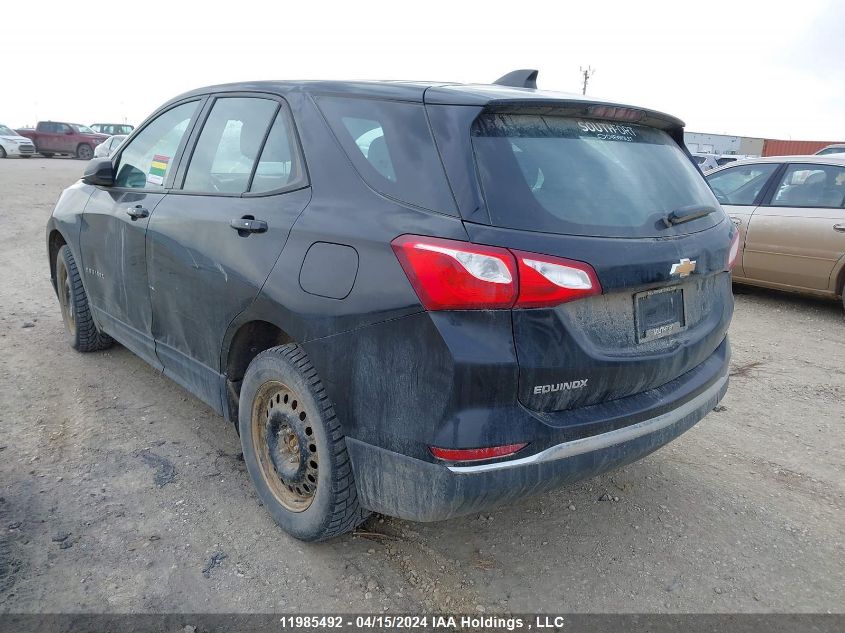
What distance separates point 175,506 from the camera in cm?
290

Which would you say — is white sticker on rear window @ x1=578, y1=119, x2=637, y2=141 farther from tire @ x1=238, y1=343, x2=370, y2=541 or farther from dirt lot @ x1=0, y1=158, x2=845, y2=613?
dirt lot @ x1=0, y1=158, x2=845, y2=613

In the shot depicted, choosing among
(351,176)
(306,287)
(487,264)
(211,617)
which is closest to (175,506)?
(211,617)

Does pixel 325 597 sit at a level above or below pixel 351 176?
below

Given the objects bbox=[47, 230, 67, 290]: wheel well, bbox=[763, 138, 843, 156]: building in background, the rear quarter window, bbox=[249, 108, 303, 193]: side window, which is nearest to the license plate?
the rear quarter window

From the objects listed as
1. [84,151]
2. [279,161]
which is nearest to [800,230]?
[279,161]

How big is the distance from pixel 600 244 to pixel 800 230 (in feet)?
17.7

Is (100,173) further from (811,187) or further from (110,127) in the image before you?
(110,127)

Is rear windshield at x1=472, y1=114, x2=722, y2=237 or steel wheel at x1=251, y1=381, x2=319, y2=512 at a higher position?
rear windshield at x1=472, y1=114, x2=722, y2=237

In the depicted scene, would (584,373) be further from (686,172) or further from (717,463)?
(717,463)

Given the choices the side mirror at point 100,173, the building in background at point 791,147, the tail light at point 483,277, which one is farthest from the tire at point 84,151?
the building in background at point 791,147

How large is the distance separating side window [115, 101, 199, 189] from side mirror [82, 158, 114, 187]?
0.04 m

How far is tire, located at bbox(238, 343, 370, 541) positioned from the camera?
7.81 ft

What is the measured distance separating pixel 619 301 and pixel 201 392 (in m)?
2.05

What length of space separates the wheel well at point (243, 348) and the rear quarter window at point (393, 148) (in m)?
0.78
